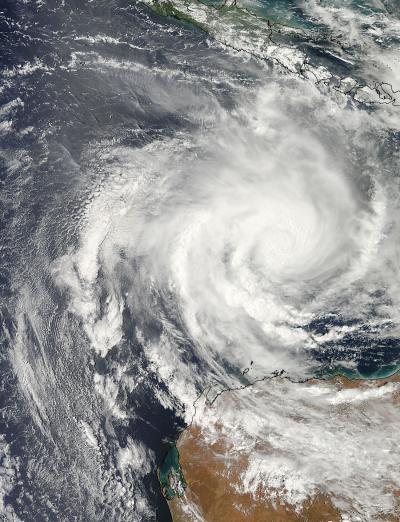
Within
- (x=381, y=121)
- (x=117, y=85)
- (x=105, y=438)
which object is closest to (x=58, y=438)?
(x=105, y=438)

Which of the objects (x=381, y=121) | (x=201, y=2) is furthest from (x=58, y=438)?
(x=201, y=2)

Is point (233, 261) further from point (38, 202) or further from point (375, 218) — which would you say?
point (38, 202)

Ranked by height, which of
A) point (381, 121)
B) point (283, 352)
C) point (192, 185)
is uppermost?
point (381, 121)

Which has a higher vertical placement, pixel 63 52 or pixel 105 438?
pixel 63 52

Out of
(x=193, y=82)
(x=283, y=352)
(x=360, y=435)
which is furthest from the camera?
(x=193, y=82)

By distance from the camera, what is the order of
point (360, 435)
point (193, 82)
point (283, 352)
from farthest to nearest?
point (193, 82) < point (283, 352) < point (360, 435)

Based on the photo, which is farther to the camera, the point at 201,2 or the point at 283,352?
the point at 201,2

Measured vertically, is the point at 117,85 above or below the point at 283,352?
above

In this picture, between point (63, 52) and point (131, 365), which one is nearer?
point (131, 365)

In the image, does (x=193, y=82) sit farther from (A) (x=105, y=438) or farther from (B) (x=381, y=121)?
(A) (x=105, y=438)
